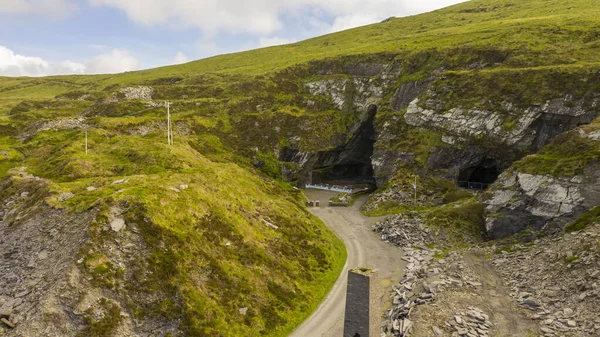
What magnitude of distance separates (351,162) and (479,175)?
1540 inches

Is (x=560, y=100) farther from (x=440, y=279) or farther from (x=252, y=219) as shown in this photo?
(x=252, y=219)

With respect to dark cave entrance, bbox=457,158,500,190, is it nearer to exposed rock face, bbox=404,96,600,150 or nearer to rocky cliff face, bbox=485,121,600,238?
exposed rock face, bbox=404,96,600,150

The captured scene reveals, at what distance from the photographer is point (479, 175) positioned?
84750 millimetres

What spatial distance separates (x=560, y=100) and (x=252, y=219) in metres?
67.1

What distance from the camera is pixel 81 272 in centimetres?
3020

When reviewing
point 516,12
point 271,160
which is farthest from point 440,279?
point 516,12

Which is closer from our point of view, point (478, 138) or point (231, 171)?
point (231, 171)

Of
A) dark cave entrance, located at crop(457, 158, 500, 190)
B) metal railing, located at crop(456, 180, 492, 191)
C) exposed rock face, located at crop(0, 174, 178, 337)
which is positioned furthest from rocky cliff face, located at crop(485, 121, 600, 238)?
exposed rock face, located at crop(0, 174, 178, 337)

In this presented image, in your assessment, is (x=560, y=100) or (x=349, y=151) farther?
(x=349, y=151)

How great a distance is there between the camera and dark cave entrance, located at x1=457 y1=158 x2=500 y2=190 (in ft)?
253

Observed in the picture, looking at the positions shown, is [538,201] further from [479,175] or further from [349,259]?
[479,175]

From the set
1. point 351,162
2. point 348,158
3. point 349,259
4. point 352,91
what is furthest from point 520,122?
point 352,91

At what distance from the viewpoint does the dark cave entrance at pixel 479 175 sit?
77.2m

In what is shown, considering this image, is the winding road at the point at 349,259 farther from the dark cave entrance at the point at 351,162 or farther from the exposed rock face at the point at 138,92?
the exposed rock face at the point at 138,92
